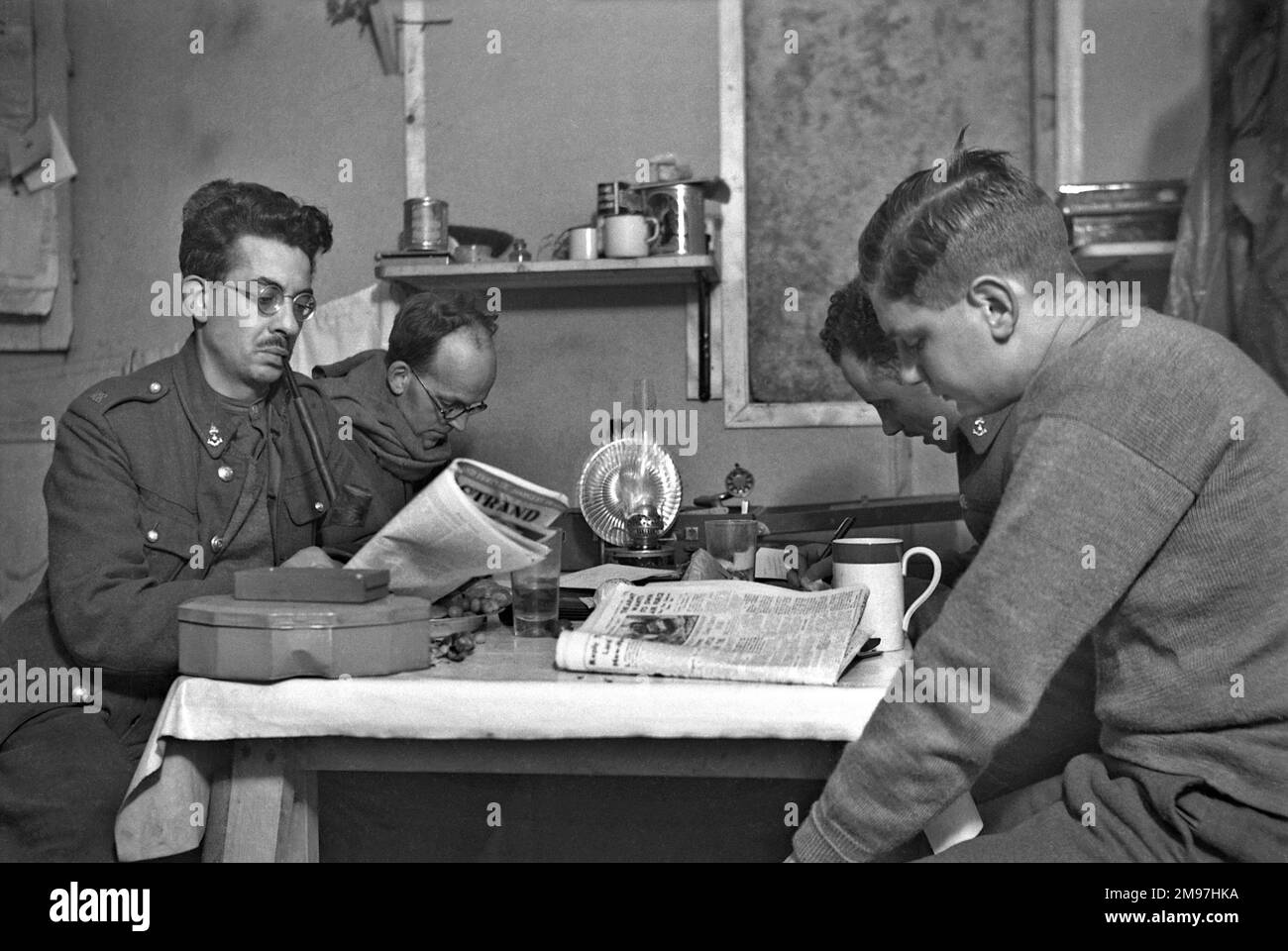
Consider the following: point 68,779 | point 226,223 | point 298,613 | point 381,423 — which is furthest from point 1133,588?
point 381,423

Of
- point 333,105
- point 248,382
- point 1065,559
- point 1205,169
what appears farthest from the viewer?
point 333,105

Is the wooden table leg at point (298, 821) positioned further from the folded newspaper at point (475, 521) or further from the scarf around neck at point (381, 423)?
the scarf around neck at point (381, 423)

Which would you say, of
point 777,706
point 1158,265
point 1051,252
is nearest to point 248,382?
point 777,706

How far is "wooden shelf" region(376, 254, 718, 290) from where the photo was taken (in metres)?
3.20

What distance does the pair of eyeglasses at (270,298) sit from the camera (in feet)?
6.80

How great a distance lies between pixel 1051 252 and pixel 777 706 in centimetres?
60

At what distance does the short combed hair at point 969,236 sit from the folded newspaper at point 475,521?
0.48 meters

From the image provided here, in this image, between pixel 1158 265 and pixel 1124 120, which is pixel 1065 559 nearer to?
pixel 1158 265

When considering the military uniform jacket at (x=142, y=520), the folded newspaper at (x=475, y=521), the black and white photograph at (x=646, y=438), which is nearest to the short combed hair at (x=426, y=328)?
the black and white photograph at (x=646, y=438)

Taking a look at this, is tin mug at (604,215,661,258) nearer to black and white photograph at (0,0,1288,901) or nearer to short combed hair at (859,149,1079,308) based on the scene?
black and white photograph at (0,0,1288,901)

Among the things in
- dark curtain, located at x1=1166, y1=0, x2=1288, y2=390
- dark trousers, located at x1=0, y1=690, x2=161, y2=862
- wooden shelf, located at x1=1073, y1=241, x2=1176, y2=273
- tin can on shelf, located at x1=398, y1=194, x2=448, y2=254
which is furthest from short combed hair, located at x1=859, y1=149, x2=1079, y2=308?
tin can on shelf, located at x1=398, y1=194, x2=448, y2=254

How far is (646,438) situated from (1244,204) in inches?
60.4

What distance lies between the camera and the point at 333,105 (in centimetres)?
361

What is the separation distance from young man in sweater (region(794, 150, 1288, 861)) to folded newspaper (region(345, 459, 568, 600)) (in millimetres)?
451
